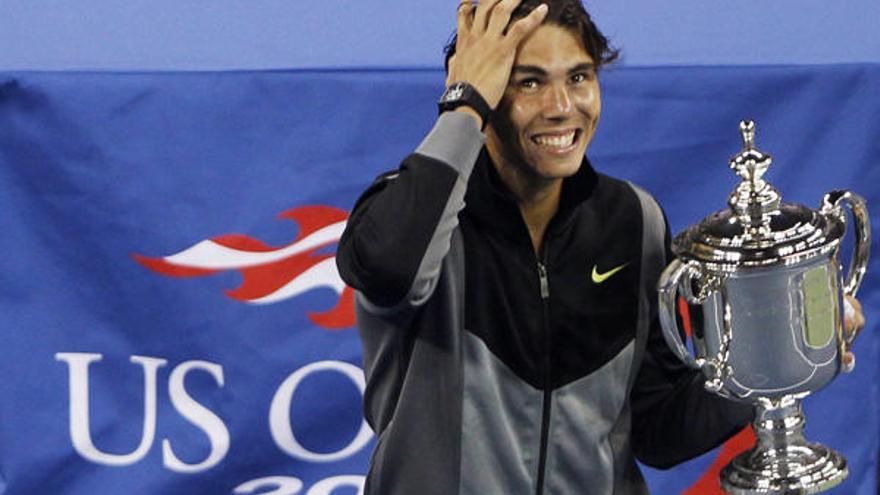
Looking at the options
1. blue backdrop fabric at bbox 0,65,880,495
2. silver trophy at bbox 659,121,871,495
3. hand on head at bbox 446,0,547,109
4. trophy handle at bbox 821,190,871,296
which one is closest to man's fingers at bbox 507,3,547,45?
hand on head at bbox 446,0,547,109

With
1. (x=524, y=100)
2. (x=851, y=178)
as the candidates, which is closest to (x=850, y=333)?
(x=524, y=100)

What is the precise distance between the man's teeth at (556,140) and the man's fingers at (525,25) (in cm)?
10

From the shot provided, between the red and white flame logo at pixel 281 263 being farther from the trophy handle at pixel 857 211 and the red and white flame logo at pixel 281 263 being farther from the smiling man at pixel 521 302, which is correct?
the trophy handle at pixel 857 211

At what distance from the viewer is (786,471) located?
2.00 m

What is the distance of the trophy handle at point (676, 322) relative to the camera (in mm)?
1943

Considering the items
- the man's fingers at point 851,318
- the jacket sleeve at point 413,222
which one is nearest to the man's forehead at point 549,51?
the jacket sleeve at point 413,222

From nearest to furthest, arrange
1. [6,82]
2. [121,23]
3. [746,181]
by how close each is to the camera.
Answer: [746,181] → [6,82] → [121,23]

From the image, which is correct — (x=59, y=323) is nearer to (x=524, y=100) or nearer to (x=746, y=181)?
(x=524, y=100)

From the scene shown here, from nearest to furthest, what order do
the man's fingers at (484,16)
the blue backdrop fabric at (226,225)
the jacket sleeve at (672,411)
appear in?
1. the man's fingers at (484,16)
2. the jacket sleeve at (672,411)
3. the blue backdrop fabric at (226,225)

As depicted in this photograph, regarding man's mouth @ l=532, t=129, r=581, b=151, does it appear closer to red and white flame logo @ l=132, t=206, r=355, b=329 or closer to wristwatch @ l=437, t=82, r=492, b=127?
wristwatch @ l=437, t=82, r=492, b=127

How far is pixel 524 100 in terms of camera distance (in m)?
2.05

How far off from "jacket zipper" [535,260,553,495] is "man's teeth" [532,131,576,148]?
0.14 metres

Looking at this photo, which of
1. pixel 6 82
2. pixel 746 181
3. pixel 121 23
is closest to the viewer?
pixel 746 181

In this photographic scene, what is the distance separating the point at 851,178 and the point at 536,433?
0.98m
